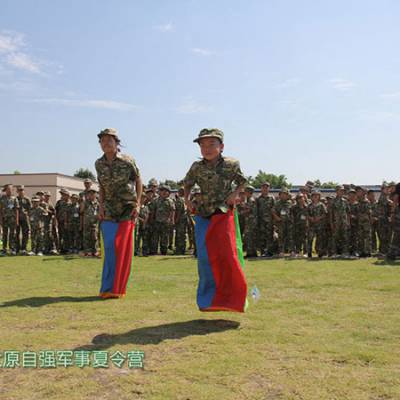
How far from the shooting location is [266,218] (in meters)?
14.5

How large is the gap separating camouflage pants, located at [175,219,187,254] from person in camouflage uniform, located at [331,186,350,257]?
15.5 feet

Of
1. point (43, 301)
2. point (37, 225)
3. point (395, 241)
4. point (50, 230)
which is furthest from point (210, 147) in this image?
point (50, 230)

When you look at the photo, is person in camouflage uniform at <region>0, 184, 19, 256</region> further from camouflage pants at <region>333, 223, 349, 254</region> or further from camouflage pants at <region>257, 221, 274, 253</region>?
camouflage pants at <region>333, 223, 349, 254</region>

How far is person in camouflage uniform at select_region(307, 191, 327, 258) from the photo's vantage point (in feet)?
47.1

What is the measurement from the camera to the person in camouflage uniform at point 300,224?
14.5m

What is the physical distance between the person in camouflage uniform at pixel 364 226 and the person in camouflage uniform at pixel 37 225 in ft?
31.7

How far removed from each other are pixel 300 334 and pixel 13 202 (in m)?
12.6

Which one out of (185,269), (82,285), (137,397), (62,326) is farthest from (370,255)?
(137,397)

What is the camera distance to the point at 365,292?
7477mm

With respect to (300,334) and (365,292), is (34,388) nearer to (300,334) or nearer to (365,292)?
(300,334)

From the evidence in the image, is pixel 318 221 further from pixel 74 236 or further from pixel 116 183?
pixel 116 183

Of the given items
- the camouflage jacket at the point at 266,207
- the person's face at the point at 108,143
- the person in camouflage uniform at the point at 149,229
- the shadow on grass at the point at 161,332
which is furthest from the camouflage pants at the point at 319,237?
the shadow on grass at the point at 161,332

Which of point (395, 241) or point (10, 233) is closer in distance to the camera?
point (395, 241)

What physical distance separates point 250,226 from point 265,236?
1.89 ft
